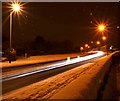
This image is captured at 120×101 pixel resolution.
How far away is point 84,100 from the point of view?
9289 mm

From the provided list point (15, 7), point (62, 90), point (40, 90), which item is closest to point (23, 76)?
point (40, 90)

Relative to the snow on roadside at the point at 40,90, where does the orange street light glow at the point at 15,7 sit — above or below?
above

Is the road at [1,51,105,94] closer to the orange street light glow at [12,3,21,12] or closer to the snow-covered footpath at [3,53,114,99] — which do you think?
the snow-covered footpath at [3,53,114,99]

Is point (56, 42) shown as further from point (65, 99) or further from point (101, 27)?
point (65, 99)

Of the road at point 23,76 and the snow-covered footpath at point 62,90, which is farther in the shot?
the road at point 23,76

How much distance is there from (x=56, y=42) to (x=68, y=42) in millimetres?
10474

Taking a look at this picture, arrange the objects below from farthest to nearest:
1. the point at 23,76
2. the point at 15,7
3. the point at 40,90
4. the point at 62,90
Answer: the point at 15,7 → the point at 23,76 → the point at 40,90 → the point at 62,90

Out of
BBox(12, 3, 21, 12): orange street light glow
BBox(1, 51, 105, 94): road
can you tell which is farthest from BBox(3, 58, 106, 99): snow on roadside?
BBox(12, 3, 21, 12): orange street light glow

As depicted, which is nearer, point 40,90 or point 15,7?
point 40,90

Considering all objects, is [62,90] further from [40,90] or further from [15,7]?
[15,7]

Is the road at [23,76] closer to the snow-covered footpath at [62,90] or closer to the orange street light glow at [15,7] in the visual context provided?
the snow-covered footpath at [62,90]

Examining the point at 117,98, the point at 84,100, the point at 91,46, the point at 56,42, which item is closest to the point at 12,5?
the point at 117,98

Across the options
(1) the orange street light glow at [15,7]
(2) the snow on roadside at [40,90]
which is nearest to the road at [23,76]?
(2) the snow on roadside at [40,90]

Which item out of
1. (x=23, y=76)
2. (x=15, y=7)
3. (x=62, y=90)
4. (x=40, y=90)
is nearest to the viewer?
(x=62, y=90)
